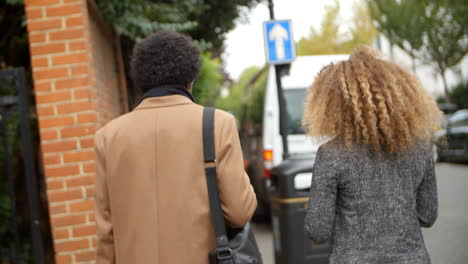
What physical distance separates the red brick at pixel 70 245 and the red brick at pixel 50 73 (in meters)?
1.15

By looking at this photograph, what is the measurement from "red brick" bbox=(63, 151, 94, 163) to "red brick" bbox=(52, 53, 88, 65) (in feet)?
2.10

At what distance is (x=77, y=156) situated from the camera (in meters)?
3.35

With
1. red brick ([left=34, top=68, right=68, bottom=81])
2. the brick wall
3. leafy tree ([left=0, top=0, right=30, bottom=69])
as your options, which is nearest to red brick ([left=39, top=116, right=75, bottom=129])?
the brick wall

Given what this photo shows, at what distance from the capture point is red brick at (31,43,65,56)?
3.38 meters

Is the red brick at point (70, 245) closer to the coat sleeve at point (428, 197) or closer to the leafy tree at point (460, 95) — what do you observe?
the coat sleeve at point (428, 197)

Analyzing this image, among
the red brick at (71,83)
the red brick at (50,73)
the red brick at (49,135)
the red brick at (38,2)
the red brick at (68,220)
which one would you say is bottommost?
the red brick at (68,220)

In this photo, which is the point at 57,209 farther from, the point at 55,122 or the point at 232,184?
the point at 232,184

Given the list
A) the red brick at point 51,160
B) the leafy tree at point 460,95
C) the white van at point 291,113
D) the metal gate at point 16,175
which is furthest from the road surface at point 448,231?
the leafy tree at point 460,95

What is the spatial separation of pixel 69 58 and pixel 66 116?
1.34 feet

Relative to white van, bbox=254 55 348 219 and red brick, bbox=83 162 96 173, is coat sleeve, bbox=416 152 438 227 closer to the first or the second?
red brick, bbox=83 162 96 173

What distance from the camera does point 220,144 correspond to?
203cm

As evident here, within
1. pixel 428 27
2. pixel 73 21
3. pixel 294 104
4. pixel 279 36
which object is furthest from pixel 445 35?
pixel 73 21

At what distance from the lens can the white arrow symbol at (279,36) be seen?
6.19 meters

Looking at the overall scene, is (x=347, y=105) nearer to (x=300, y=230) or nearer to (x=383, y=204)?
(x=383, y=204)
